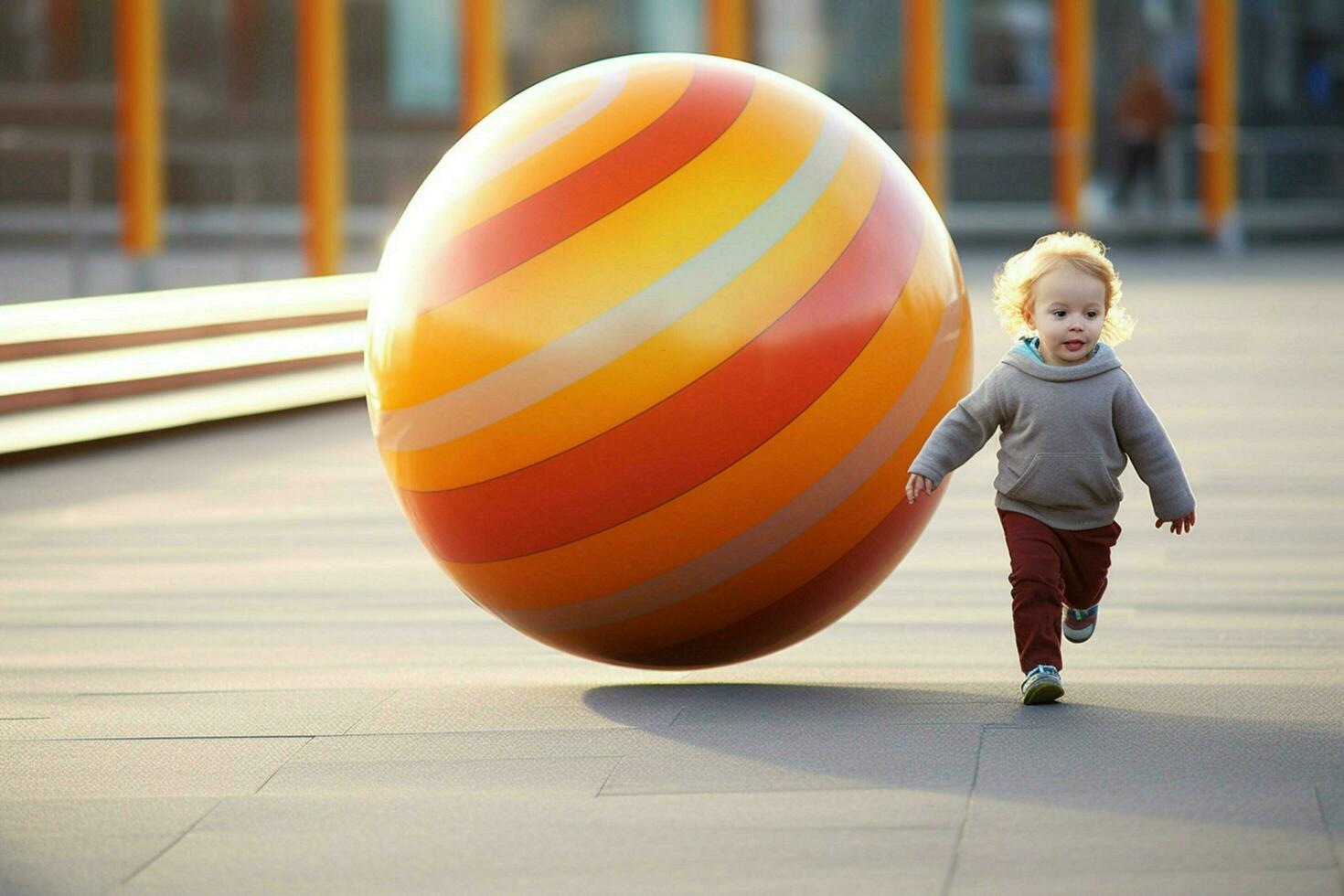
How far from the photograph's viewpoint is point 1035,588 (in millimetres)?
5246

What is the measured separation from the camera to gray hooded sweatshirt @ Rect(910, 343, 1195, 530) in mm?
5223

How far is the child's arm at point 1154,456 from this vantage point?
5.22 metres

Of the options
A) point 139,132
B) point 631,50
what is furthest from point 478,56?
point 631,50

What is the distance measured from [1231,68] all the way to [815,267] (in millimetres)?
23683

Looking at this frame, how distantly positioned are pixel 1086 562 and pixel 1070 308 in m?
0.64

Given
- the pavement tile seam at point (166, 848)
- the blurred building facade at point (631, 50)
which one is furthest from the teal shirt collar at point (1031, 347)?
the blurred building facade at point (631, 50)

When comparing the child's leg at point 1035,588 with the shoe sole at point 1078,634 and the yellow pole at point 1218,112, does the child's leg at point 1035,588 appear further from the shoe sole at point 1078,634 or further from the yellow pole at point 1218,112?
the yellow pole at point 1218,112

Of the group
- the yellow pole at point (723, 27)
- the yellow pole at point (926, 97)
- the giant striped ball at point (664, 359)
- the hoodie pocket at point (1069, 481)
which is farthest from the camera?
the yellow pole at point (926, 97)

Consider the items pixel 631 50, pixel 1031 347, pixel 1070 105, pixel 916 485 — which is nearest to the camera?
pixel 916 485

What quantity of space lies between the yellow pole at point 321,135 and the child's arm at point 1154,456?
550 inches

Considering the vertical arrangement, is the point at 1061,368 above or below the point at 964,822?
above

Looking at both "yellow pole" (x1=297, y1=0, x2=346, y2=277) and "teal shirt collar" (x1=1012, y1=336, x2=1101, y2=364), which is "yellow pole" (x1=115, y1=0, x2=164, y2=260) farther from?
"teal shirt collar" (x1=1012, y1=336, x2=1101, y2=364)

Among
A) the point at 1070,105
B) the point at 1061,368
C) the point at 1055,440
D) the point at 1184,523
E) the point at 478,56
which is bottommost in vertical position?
the point at 1070,105

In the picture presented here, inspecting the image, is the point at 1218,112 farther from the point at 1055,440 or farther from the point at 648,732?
the point at 648,732
